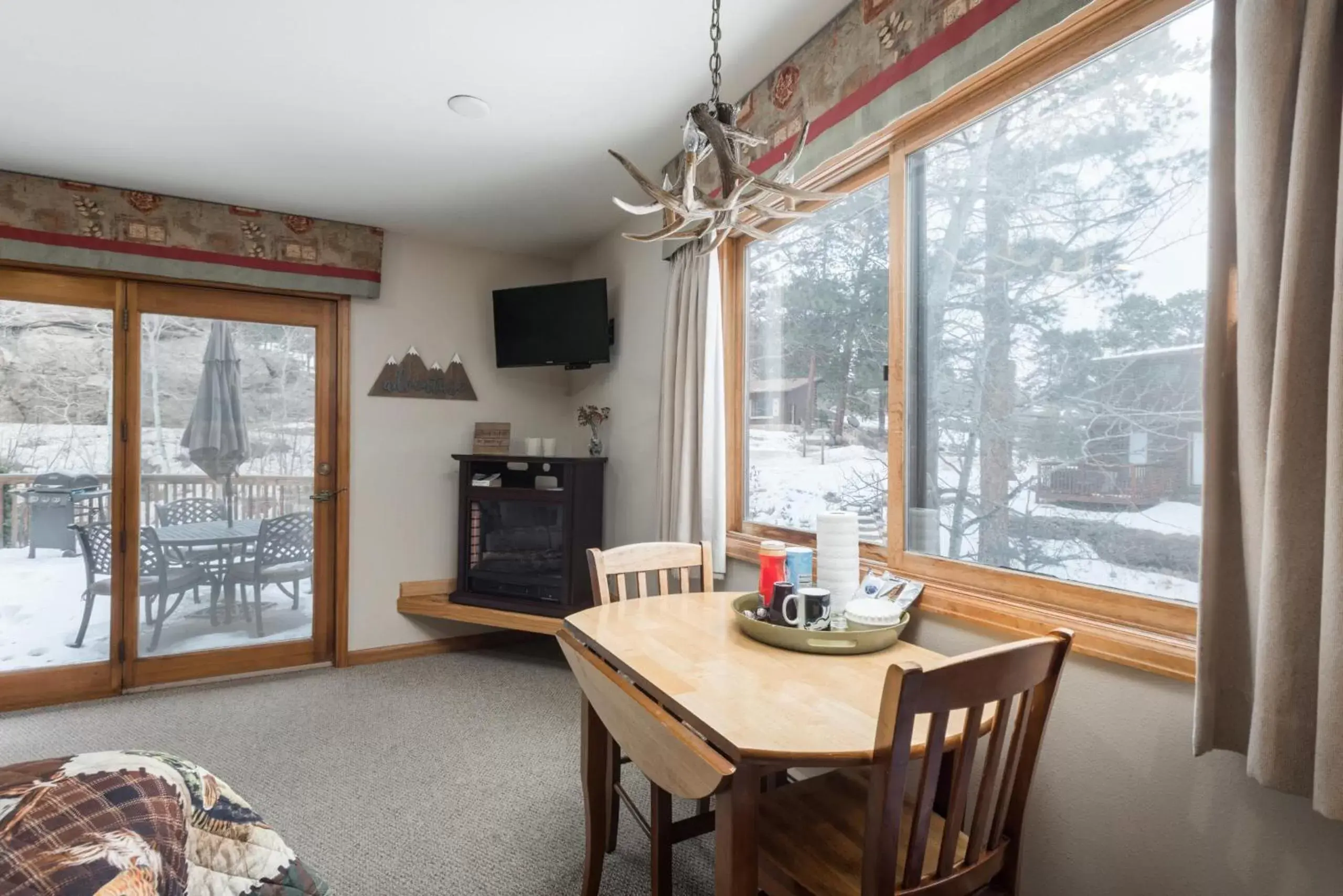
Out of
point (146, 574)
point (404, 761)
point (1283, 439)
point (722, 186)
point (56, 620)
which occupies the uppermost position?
point (722, 186)

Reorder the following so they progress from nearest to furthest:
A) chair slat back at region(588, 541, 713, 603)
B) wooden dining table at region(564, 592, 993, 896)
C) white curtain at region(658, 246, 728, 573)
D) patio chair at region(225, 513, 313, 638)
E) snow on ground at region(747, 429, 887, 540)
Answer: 1. wooden dining table at region(564, 592, 993, 896)
2. chair slat back at region(588, 541, 713, 603)
3. snow on ground at region(747, 429, 887, 540)
4. white curtain at region(658, 246, 728, 573)
5. patio chair at region(225, 513, 313, 638)

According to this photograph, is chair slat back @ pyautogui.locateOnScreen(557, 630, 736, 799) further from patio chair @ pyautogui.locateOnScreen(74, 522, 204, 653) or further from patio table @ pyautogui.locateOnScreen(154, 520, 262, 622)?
patio chair @ pyautogui.locateOnScreen(74, 522, 204, 653)

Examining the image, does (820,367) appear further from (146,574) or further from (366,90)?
(146,574)

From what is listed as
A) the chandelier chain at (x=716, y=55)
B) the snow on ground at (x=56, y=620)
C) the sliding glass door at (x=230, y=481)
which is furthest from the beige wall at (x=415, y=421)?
the chandelier chain at (x=716, y=55)

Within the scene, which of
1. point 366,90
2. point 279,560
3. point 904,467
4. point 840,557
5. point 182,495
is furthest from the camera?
point 279,560

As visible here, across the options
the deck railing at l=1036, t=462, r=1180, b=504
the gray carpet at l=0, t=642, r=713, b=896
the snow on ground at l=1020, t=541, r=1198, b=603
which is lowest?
the gray carpet at l=0, t=642, r=713, b=896

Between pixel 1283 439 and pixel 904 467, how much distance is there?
3.16 ft

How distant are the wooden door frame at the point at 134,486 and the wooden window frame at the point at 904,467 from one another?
8.81ft

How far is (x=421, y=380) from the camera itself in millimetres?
3854

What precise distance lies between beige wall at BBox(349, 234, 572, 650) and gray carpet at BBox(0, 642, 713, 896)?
1.57 feet

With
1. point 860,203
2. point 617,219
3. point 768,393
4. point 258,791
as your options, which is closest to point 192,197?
point 617,219

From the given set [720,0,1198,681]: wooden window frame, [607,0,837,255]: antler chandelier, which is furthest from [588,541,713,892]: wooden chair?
[607,0,837,255]: antler chandelier

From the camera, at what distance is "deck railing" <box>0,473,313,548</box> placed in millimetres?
3008

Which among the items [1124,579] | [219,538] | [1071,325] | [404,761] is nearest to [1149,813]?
[1124,579]
